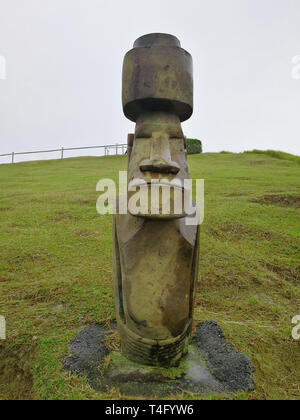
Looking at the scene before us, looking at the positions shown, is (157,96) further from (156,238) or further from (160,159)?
(156,238)

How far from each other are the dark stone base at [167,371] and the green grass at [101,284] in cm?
8

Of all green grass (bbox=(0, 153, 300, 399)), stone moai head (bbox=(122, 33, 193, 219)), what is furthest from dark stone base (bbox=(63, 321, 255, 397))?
stone moai head (bbox=(122, 33, 193, 219))

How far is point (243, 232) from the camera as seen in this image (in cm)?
461

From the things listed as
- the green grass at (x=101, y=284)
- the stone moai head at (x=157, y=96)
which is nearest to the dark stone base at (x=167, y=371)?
the green grass at (x=101, y=284)

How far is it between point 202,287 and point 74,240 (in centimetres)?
199

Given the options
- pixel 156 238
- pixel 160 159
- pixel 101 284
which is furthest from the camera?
pixel 101 284

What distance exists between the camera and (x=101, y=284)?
3.10 m

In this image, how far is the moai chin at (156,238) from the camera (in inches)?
73.1

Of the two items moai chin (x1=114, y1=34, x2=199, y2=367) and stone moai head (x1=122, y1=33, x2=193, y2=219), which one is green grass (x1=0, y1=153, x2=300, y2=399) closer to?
moai chin (x1=114, y1=34, x2=199, y2=367)

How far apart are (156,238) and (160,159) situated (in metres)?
0.47

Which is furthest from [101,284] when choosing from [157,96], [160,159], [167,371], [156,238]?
[157,96]

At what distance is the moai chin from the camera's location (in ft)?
6.09

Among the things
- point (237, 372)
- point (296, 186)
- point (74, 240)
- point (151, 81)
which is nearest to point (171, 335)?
point (237, 372)
